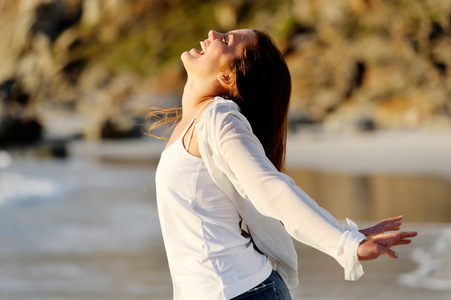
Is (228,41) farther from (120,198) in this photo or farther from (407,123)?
(407,123)

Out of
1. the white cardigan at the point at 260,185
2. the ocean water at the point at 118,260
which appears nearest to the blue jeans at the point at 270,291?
the white cardigan at the point at 260,185

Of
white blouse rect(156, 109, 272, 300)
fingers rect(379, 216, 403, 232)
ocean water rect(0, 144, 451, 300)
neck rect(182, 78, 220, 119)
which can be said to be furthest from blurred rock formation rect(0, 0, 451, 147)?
fingers rect(379, 216, 403, 232)

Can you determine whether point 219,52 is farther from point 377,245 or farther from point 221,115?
point 377,245

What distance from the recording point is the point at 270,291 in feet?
5.94

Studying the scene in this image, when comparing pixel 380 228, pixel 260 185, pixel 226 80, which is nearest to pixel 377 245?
pixel 380 228

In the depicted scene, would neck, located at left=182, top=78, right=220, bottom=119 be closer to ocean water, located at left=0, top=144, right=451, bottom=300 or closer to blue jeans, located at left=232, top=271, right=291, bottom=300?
blue jeans, located at left=232, top=271, right=291, bottom=300

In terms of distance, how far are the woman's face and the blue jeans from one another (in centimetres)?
55

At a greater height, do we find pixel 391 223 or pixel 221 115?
pixel 221 115

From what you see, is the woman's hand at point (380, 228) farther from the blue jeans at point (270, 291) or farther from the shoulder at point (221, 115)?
the shoulder at point (221, 115)

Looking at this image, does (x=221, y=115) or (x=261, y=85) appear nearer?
(x=221, y=115)

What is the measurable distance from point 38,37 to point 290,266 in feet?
235

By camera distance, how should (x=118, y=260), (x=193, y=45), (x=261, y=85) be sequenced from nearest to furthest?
1. (x=261, y=85)
2. (x=118, y=260)
3. (x=193, y=45)

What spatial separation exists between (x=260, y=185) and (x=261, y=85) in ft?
1.05

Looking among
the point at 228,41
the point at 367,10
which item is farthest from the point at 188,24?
the point at 228,41
